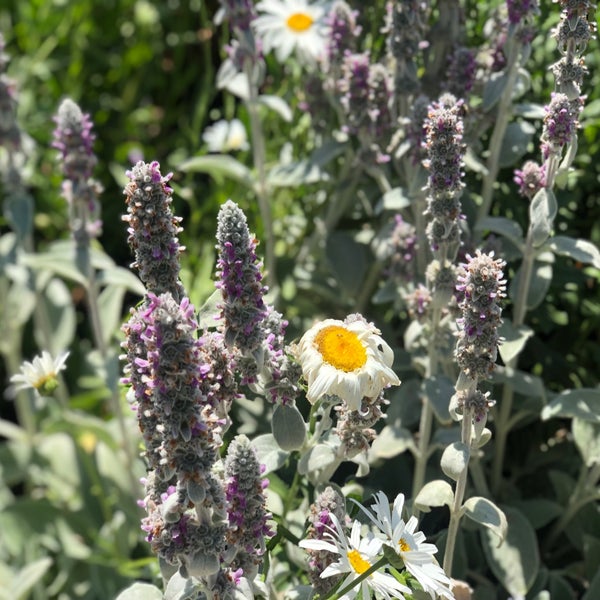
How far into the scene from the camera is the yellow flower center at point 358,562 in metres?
1.00

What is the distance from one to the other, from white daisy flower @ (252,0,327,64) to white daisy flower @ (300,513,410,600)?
104cm

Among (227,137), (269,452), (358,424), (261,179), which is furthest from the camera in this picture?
(227,137)

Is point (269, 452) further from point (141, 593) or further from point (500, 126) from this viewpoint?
point (500, 126)

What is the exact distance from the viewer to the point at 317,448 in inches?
44.3

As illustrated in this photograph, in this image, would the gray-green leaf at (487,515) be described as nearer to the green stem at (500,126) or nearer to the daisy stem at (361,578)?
the daisy stem at (361,578)

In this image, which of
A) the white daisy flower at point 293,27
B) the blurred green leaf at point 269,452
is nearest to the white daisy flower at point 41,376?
the blurred green leaf at point 269,452

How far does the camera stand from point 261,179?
1.76m

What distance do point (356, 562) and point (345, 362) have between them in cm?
21

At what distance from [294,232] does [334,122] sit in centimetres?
28

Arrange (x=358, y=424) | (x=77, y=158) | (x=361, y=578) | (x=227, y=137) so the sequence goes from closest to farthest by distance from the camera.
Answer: (x=361, y=578), (x=358, y=424), (x=77, y=158), (x=227, y=137)

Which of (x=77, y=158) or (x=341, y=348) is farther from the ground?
(x=341, y=348)

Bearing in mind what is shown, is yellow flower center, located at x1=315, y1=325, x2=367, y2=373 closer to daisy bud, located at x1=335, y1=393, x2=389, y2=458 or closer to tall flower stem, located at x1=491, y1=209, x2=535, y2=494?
daisy bud, located at x1=335, y1=393, x2=389, y2=458

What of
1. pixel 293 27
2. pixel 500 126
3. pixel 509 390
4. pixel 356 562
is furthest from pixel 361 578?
pixel 293 27

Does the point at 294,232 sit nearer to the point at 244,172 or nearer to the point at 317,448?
the point at 244,172
